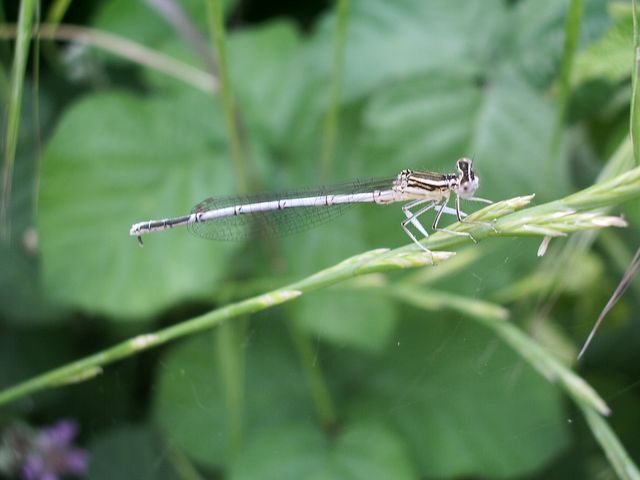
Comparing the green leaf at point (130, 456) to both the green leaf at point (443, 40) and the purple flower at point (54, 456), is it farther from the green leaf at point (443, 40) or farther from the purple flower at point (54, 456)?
the green leaf at point (443, 40)

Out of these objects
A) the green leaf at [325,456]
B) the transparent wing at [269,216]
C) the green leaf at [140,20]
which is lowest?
the green leaf at [325,456]

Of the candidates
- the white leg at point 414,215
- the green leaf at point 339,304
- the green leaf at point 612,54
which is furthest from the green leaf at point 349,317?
the green leaf at point 612,54

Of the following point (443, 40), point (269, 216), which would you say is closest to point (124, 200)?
point (269, 216)

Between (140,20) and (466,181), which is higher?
(140,20)

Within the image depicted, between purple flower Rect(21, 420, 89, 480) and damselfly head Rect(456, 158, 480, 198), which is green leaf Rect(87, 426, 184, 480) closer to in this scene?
purple flower Rect(21, 420, 89, 480)

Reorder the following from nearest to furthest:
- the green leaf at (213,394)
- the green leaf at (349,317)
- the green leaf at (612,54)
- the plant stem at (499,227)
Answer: the plant stem at (499,227), the green leaf at (612,54), the green leaf at (349,317), the green leaf at (213,394)

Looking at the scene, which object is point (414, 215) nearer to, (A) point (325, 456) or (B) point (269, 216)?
(B) point (269, 216)

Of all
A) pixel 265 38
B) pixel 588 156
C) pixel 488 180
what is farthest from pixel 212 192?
pixel 588 156
